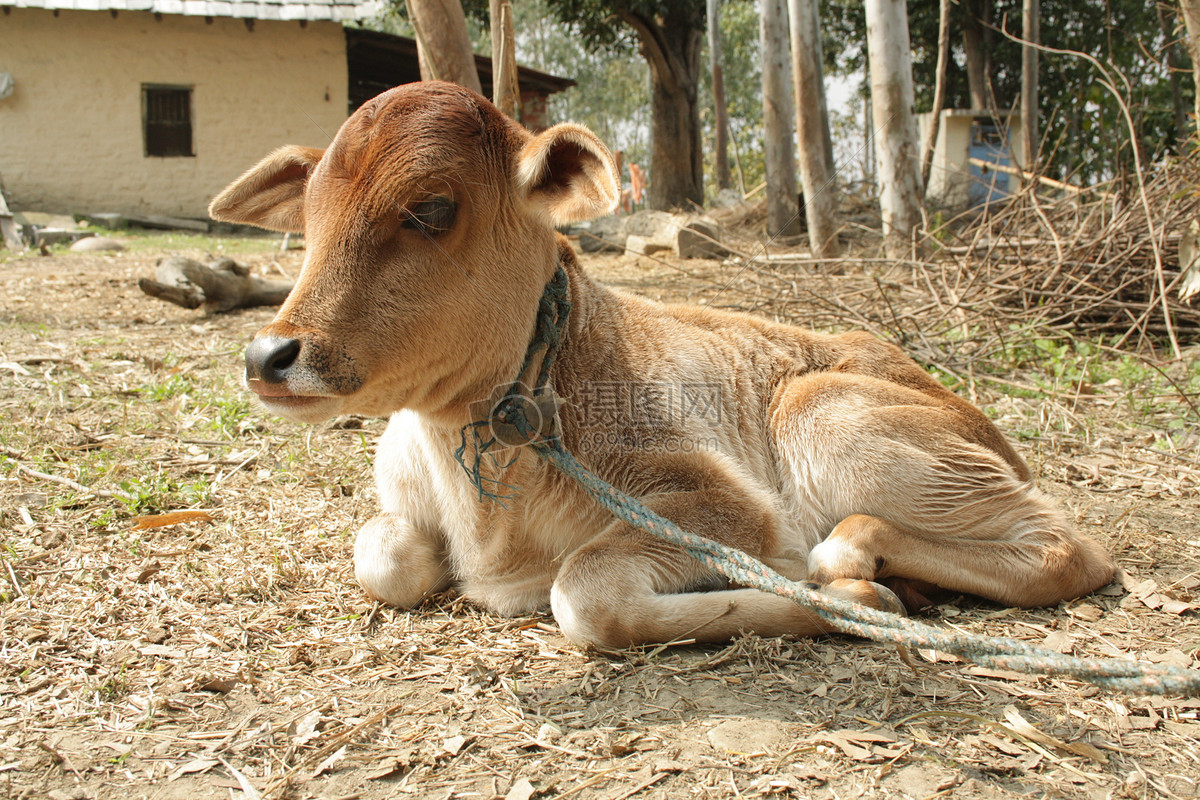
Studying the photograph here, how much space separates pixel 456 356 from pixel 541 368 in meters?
0.42

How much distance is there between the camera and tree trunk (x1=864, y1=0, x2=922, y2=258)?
27.1 ft

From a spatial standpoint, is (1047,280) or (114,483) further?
(1047,280)

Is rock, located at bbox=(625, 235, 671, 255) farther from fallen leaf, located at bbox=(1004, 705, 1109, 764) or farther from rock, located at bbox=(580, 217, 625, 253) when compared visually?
fallen leaf, located at bbox=(1004, 705, 1109, 764)

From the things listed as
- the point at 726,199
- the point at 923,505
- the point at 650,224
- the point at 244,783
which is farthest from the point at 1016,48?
the point at 244,783

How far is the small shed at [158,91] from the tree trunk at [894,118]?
462 inches

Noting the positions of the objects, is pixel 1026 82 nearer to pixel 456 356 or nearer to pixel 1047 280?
pixel 1047 280

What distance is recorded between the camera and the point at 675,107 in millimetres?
18188

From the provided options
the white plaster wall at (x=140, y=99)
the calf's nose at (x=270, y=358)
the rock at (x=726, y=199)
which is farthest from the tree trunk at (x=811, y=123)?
the white plaster wall at (x=140, y=99)

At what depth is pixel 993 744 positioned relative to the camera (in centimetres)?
222

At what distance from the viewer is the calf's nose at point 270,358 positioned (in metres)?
2.35

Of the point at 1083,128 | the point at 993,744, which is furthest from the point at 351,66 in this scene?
the point at 993,744

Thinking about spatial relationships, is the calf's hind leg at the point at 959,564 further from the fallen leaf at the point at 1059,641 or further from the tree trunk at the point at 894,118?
the tree trunk at the point at 894,118

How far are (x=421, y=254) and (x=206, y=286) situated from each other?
5.68m

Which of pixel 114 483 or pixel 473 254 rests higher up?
pixel 473 254
